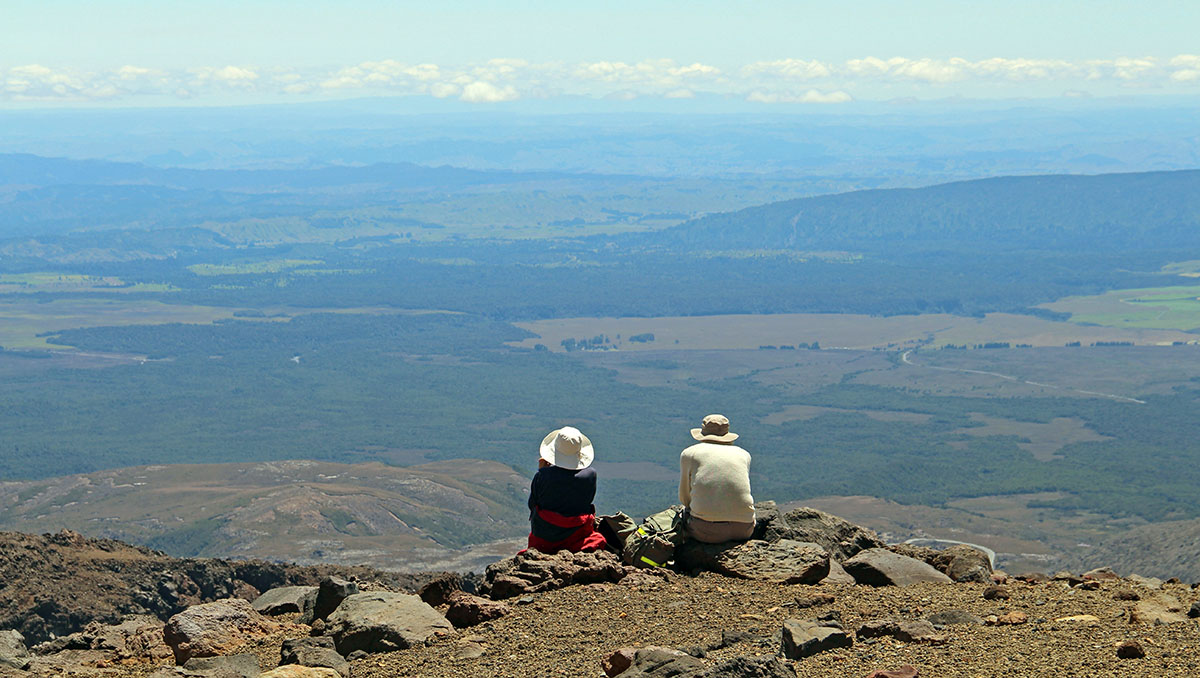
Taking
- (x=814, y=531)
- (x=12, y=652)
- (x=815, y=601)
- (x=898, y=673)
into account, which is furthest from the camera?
(x=814, y=531)

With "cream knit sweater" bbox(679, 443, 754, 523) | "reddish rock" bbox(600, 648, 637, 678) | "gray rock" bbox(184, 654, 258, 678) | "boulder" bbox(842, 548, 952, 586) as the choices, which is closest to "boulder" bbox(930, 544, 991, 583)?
"boulder" bbox(842, 548, 952, 586)

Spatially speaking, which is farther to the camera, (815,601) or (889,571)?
(889,571)

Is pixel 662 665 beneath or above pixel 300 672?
above

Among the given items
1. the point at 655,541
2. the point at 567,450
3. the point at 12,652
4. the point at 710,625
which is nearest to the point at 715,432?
the point at 655,541

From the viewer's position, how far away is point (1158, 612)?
1366cm

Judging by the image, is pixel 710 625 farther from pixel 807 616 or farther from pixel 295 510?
pixel 295 510

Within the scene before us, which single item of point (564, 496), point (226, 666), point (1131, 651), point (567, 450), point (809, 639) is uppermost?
point (567, 450)

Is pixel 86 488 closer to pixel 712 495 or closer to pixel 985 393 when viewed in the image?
pixel 712 495

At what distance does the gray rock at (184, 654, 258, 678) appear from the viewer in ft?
42.7

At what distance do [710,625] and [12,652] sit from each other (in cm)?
746

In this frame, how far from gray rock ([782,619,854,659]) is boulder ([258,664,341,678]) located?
159 inches

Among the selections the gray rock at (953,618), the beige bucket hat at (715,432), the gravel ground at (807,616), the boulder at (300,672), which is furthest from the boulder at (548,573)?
the gray rock at (953,618)

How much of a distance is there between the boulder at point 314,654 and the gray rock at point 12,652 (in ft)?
9.35

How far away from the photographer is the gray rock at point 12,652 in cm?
1437
